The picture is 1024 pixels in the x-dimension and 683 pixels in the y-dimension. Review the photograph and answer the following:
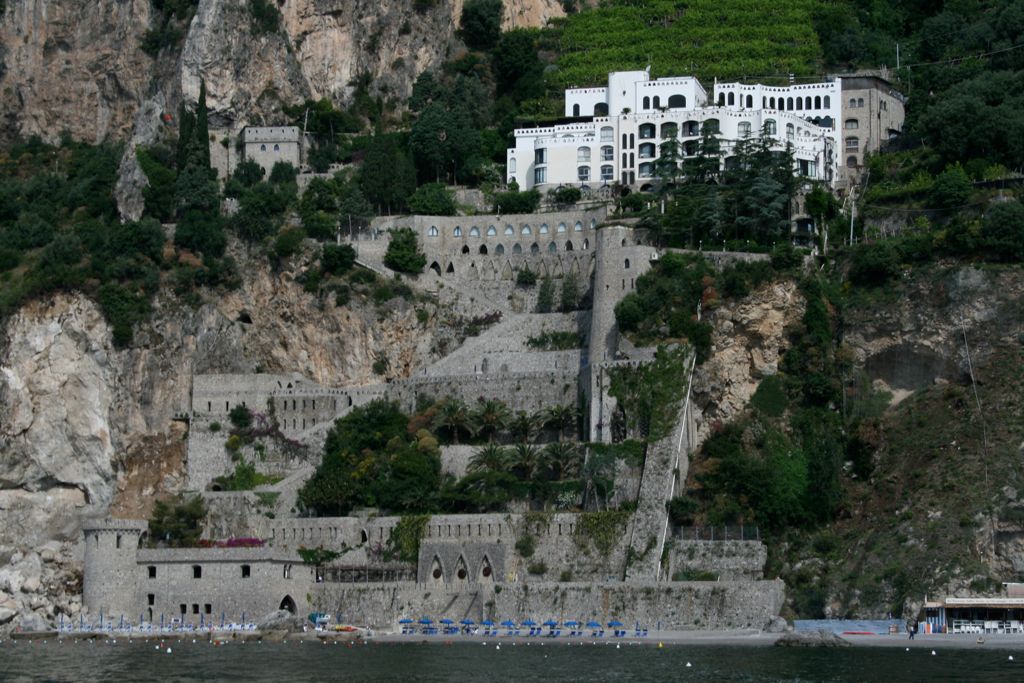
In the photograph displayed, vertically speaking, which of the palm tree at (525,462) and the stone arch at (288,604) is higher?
the palm tree at (525,462)

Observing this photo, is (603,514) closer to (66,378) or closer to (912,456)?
(912,456)

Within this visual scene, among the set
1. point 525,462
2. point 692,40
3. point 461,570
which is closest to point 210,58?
point 692,40

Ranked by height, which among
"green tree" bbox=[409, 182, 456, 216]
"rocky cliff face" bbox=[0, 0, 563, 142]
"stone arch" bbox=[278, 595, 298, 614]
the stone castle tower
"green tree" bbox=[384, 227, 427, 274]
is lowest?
"stone arch" bbox=[278, 595, 298, 614]

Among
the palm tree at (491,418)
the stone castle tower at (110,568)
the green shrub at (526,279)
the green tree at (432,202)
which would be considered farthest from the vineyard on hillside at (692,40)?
the stone castle tower at (110,568)

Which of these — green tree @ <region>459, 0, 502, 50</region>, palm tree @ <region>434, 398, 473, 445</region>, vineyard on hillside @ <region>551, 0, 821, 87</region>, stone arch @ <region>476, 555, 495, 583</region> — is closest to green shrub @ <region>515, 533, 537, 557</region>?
stone arch @ <region>476, 555, 495, 583</region>

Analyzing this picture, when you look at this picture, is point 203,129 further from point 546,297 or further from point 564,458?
point 564,458

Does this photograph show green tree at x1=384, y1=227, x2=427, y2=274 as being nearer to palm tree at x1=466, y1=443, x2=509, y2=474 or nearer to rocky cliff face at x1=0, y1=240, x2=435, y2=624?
rocky cliff face at x1=0, y1=240, x2=435, y2=624

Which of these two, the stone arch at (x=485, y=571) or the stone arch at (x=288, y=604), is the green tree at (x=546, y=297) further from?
the stone arch at (x=288, y=604)
